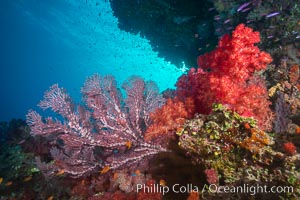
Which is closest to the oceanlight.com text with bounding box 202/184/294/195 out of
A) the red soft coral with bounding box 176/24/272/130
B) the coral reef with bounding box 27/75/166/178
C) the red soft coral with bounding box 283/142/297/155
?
the red soft coral with bounding box 283/142/297/155

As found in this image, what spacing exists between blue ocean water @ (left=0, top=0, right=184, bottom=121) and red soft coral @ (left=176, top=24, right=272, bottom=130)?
878cm

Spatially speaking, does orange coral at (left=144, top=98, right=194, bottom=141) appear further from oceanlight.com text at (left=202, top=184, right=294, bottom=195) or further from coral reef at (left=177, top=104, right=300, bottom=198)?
oceanlight.com text at (left=202, top=184, right=294, bottom=195)

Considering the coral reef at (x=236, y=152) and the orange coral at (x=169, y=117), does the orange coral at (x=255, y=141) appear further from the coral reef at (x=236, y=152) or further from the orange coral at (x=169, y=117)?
the orange coral at (x=169, y=117)

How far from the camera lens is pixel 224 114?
356 cm

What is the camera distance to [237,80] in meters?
4.54

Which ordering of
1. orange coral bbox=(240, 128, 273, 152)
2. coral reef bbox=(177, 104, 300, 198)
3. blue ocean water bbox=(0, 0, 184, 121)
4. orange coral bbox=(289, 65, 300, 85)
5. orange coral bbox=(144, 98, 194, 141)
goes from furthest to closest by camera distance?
blue ocean water bbox=(0, 0, 184, 121) → orange coral bbox=(289, 65, 300, 85) → orange coral bbox=(144, 98, 194, 141) → orange coral bbox=(240, 128, 273, 152) → coral reef bbox=(177, 104, 300, 198)

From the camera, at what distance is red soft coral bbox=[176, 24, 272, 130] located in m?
4.33

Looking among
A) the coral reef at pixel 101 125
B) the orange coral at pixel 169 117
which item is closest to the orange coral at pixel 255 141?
the orange coral at pixel 169 117

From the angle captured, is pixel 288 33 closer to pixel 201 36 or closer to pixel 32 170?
pixel 201 36

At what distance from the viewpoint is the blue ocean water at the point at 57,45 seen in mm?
34562

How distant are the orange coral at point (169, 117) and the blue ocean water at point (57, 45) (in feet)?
27.9

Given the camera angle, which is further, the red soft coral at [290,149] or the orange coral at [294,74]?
the orange coral at [294,74]

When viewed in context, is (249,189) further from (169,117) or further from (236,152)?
(169,117)

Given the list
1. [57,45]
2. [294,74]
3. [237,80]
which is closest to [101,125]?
[237,80]
